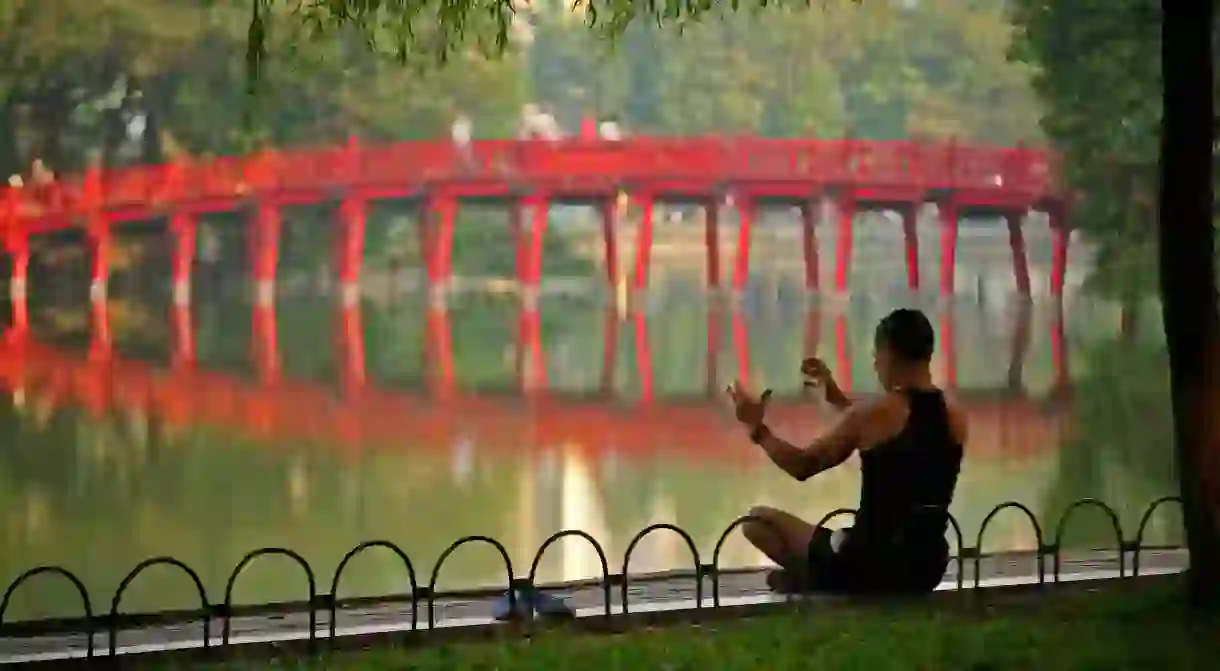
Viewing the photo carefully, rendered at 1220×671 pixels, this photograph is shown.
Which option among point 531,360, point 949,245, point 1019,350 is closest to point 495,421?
point 531,360

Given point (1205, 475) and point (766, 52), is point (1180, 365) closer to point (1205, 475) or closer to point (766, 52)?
point (1205, 475)

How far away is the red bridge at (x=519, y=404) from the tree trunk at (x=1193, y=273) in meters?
2.35

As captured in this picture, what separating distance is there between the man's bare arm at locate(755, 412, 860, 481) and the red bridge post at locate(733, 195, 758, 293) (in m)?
2.51

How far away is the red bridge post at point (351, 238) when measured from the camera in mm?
3949

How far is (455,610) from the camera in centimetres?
187

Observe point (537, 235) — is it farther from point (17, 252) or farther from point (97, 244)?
point (17, 252)

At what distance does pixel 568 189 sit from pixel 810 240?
750 millimetres

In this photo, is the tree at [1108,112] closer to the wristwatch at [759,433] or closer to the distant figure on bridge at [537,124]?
the distant figure on bridge at [537,124]

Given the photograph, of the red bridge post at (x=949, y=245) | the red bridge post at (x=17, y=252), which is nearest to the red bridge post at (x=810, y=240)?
the red bridge post at (x=949, y=245)

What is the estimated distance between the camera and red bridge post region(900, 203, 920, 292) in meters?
4.24

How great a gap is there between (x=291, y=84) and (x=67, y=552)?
1.32 meters

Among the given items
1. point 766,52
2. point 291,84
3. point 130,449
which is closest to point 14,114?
point 291,84

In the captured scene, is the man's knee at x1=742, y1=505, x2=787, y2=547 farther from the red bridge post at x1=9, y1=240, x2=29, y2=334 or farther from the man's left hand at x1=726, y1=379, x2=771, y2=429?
the red bridge post at x1=9, y1=240, x2=29, y2=334

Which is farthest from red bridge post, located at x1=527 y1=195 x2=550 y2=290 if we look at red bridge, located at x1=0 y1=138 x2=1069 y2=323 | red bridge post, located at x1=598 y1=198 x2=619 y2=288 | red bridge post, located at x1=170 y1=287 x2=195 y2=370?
red bridge post, located at x1=170 y1=287 x2=195 y2=370
